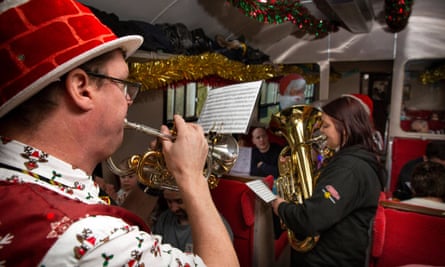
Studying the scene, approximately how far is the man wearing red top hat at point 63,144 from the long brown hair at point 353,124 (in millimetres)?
1159

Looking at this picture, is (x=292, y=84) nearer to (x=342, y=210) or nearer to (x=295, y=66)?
(x=295, y=66)

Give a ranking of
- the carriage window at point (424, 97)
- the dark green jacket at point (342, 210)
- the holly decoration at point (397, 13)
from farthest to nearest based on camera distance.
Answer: the carriage window at point (424, 97)
the holly decoration at point (397, 13)
the dark green jacket at point (342, 210)

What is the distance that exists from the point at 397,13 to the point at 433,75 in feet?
4.54

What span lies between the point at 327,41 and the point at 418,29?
4.18 feet

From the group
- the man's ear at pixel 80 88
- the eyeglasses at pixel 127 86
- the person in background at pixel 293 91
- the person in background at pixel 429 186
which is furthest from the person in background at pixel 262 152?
the man's ear at pixel 80 88

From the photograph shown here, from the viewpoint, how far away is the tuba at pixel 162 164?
48.7 inches

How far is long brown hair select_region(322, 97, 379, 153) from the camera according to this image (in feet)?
5.33

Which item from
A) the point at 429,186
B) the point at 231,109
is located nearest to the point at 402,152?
the point at 429,186

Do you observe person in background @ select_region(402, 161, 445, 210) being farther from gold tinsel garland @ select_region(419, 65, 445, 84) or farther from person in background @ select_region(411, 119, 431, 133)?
gold tinsel garland @ select_region(419, 65, 445, 84)

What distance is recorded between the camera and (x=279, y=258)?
2668 millimetres

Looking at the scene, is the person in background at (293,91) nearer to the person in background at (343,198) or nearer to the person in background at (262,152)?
the person in background at (262,152)

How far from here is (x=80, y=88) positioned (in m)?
0.65

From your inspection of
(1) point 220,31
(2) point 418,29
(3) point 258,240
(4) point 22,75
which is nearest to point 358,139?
(3) point 258,240

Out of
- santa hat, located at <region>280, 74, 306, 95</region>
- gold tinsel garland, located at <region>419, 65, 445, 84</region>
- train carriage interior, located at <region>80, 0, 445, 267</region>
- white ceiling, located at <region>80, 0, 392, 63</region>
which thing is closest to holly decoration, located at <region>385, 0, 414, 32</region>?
train carriage interior, located at <region>80, 0, 445, 267</region>
